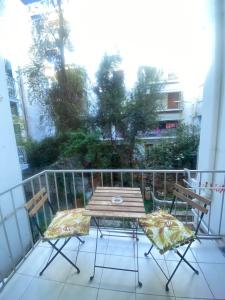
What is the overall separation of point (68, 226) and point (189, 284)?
1185mm

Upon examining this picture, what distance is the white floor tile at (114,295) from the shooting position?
4.76 feet

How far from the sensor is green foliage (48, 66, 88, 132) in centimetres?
569

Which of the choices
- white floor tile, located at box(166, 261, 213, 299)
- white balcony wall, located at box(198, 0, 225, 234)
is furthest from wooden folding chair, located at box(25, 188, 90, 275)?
white balcony wall, located at box(198, 0, 225, 234)

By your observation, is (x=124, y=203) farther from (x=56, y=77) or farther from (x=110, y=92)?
(x=56, y=77)

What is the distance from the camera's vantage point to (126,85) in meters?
5.69

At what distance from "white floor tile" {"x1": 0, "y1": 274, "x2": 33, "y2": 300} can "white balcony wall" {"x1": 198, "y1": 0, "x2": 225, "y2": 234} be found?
204 centimetres

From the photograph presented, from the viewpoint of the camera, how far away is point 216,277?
1.60 m

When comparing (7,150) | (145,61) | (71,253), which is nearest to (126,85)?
(145,61)

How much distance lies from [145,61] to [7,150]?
15.3 ft

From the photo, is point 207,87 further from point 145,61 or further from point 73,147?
point 73,147

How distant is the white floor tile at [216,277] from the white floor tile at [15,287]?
5.30 ft

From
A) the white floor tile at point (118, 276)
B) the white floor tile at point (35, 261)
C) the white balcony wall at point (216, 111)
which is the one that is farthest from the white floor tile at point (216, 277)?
the white floor tile at point (35, 261)

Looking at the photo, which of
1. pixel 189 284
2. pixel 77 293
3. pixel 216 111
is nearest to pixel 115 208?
pixel 77 293

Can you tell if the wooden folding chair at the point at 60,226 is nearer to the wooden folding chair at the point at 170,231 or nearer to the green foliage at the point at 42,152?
the wooden folding chair at the point at 170,231
